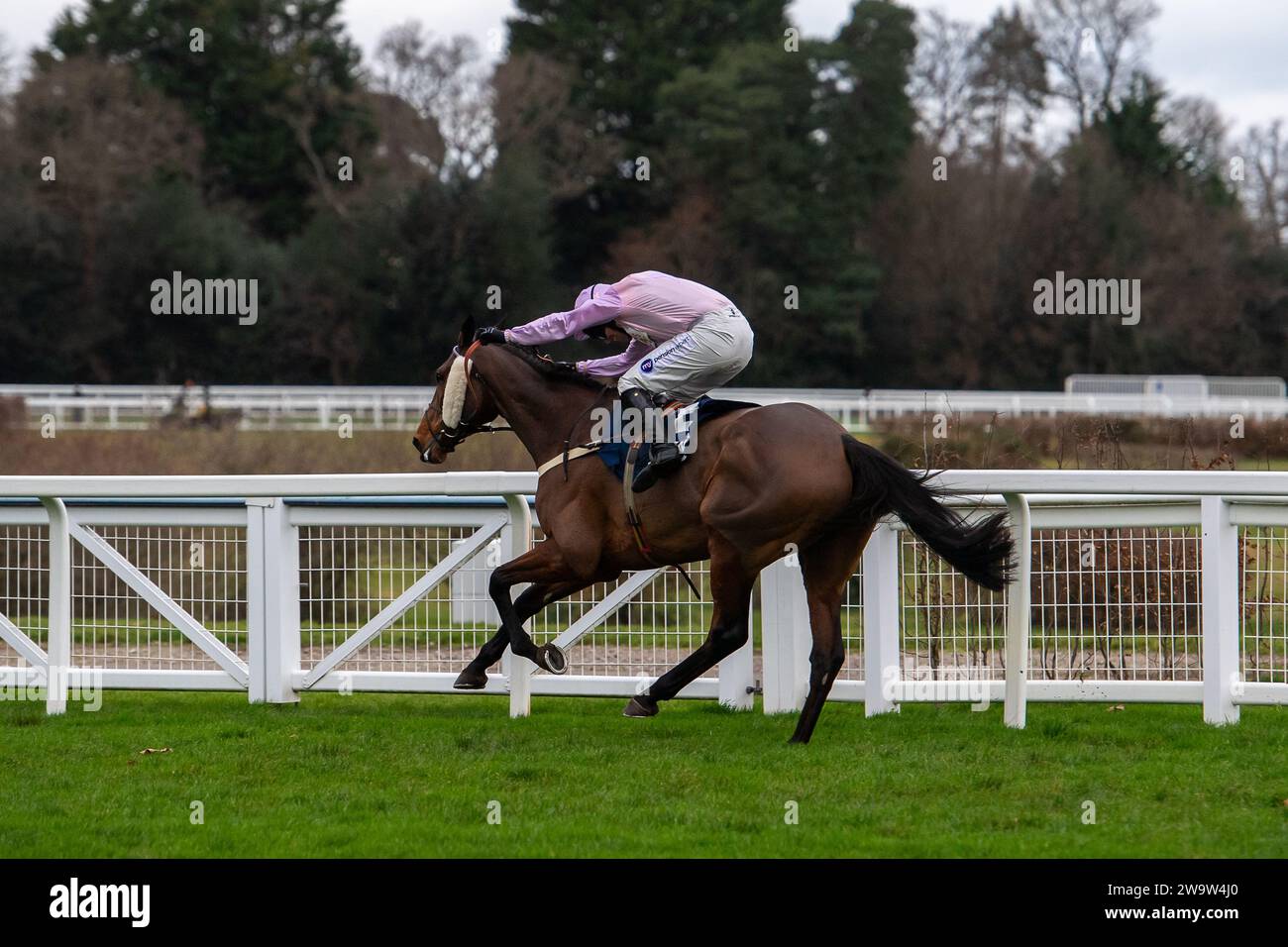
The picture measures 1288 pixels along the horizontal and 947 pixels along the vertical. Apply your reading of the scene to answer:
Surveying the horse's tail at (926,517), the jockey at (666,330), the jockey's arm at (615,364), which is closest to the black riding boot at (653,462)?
the jockey at (666,330)

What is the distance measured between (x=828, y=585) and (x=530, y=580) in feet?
3.74

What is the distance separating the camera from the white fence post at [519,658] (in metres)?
6.89

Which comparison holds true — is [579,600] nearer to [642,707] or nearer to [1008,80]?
[642,707]

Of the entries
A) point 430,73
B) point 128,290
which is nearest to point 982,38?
point 430,73

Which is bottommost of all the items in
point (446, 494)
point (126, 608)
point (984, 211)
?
point (126, 608)

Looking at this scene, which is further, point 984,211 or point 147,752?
point 984,211

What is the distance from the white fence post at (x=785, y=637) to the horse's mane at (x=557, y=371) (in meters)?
1.04

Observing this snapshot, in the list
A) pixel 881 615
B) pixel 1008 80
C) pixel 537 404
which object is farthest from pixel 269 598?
pixel 1008 80

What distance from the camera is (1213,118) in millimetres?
45469

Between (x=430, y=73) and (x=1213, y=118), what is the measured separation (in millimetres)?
21504

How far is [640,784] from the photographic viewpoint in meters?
5.36

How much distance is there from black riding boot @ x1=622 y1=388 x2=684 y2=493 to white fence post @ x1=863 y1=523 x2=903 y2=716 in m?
0.93

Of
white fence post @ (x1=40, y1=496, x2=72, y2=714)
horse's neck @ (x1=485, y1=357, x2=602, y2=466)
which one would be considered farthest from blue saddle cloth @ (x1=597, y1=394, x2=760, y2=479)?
white fence post @ (x1=40, y1=496, x2=72, y2=714)
